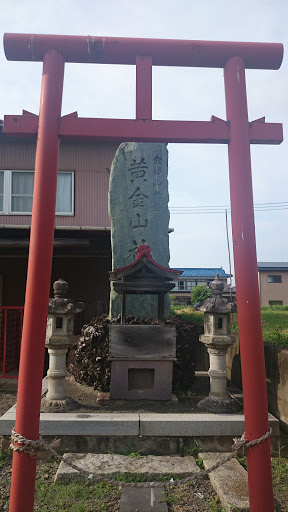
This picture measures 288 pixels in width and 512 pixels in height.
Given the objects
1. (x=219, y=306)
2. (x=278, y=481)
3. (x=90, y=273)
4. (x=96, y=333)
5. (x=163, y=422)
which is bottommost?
(x=278, y=481)

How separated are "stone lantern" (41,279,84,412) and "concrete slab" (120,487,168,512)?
1.62m

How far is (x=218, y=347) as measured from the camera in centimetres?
490

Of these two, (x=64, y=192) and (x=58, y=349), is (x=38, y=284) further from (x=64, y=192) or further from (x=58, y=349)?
(x=64, y=192)

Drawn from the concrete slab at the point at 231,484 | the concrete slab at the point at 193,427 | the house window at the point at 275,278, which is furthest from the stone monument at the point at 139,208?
the house window at the point at 275,278

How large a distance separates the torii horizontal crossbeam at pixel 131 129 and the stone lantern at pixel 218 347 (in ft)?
8.28

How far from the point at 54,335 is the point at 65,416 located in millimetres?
1051

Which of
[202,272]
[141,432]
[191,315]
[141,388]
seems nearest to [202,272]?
[202,272]

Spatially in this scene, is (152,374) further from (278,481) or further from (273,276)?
(273,276)

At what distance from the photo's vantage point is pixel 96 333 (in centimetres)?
581

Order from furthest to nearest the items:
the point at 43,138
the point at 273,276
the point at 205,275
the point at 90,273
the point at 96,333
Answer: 1. the point at 205,275
2. the point at 273,276
3. the point at 90,273
4. the point at 96,333
5. the point at 43,138

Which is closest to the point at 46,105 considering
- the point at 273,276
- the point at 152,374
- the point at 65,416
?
the point at 65,416

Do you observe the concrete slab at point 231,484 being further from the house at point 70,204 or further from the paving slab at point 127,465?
the house at point 70,204

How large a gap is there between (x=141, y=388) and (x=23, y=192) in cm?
806

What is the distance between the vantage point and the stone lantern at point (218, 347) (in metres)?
4.84
